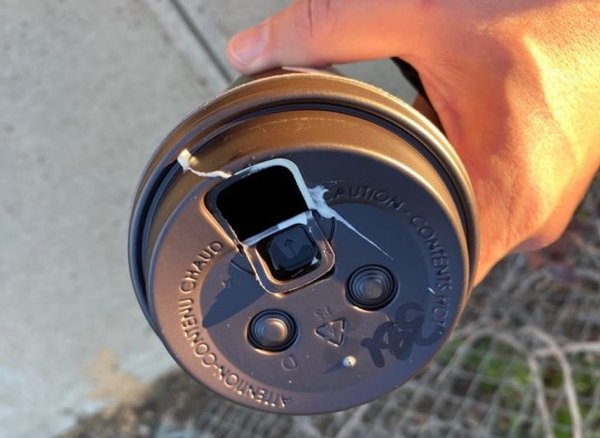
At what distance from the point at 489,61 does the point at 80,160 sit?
2.87 ft

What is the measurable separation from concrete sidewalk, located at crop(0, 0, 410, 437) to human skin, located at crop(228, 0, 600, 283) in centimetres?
60

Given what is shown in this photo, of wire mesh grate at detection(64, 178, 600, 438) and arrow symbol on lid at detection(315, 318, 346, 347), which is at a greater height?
arrow symbol on lid at detection(315, 318, 346, 347)

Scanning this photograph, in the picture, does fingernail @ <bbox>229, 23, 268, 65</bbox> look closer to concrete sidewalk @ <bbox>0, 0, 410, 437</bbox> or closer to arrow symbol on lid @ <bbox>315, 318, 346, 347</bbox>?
arrow symbol on lid @ <bbox>315, 318, 346, 347</bbox>

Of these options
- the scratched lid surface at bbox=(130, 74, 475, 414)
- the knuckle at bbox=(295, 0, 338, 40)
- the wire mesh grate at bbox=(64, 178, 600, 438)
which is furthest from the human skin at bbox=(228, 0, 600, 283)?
the wire mesh grate at bbox=(64, 178, 600, 438)

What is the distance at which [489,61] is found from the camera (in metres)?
0.88

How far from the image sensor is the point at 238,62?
93 cm

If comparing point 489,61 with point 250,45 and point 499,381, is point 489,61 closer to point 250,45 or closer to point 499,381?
point 250,45

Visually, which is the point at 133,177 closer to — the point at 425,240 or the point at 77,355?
the point at 77,355

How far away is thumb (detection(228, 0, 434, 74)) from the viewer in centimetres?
88

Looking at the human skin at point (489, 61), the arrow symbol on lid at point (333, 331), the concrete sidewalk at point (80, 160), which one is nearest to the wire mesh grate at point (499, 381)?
the concrete sidewalk at point (80, 160)

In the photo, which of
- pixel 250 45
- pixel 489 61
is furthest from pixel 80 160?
pixel 489 61

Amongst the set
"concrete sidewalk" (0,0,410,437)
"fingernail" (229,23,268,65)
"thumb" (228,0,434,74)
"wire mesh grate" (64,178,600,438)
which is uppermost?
"fingernail" (229,23,268,65)

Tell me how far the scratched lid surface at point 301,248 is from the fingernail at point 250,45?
0.24 meters

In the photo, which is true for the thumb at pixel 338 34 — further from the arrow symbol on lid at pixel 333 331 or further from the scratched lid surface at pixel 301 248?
the arrow symbol on lid at pixel 333 331
